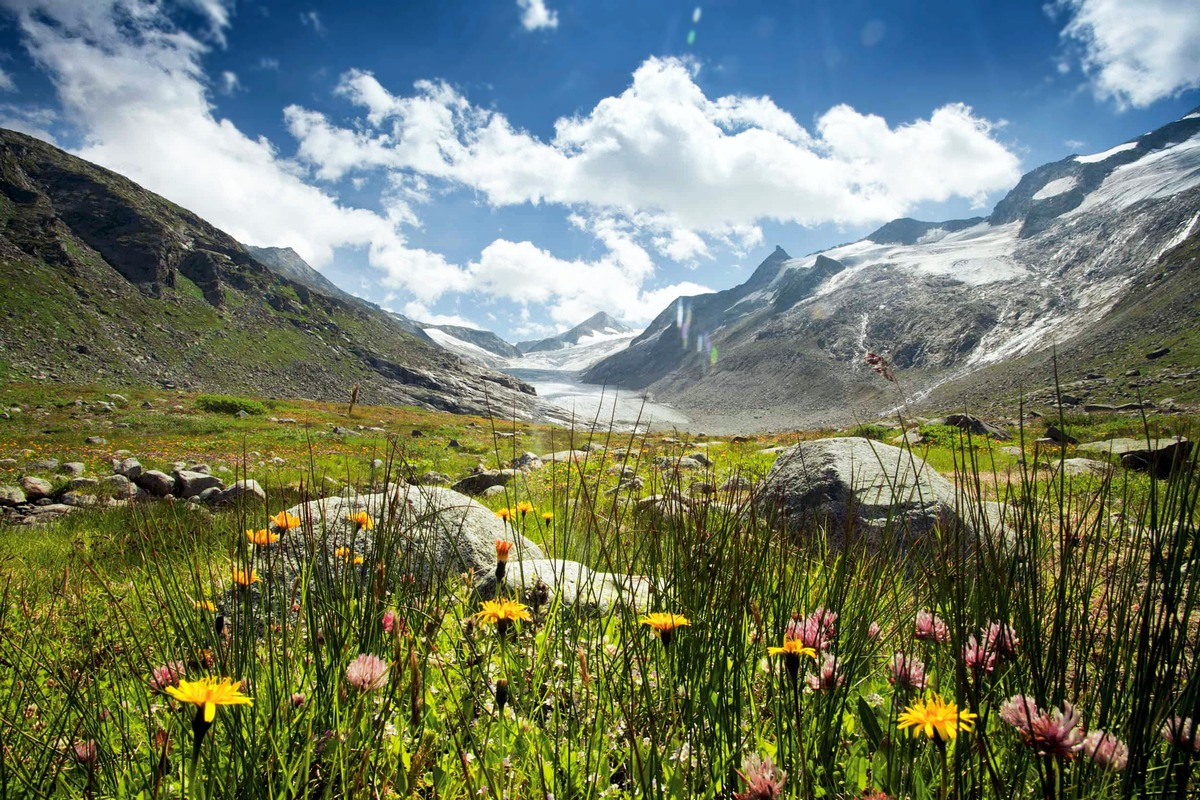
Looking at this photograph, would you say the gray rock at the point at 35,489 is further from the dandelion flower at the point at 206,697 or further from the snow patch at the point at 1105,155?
the snow patch at the point at 1105,155

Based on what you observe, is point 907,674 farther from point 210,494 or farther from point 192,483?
point 192,483

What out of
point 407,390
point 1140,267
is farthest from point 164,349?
point 1140,267

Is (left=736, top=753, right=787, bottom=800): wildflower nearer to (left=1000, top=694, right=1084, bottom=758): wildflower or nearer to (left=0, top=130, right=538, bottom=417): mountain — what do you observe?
(left=1000, top=694, right=1084, bottom=758): wildflower

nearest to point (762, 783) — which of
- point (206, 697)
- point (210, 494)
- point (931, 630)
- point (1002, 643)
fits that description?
point (1002, 643)

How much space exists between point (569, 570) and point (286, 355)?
89540 millimetres

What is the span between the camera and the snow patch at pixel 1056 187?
140 metres

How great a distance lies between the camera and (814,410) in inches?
4126

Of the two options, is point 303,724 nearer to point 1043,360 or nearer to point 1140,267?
point 1043,360

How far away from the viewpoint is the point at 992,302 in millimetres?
104250

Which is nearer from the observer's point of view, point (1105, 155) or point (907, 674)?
point (907, 674)

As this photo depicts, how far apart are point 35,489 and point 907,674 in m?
12.2

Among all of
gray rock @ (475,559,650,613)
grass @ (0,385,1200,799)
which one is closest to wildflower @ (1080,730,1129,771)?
grass @ (0,385,1200,799)

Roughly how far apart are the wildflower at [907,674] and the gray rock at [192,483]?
10.5 metres

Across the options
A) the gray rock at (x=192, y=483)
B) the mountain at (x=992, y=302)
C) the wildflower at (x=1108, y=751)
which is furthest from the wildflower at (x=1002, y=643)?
the mountain at (x=992, y=302)
